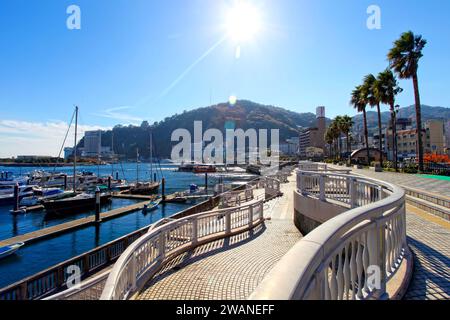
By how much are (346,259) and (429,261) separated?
2.92m

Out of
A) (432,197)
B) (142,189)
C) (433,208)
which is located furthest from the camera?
(142,189)

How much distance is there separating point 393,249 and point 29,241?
78.6 ft

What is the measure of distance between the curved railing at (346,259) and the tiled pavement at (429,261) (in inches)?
12.8

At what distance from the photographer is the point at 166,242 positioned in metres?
6.61

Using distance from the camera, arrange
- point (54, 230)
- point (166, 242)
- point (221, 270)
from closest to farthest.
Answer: point (221, 270) < point (166, 242) < point (54, 230)

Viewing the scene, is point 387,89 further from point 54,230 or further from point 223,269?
point 54,230

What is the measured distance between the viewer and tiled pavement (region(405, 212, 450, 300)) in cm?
340

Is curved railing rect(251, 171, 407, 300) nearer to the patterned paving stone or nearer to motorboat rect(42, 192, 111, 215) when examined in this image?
the patterned paving stone

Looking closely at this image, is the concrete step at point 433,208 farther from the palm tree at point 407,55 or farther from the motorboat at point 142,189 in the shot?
the motorboat at point 142,189

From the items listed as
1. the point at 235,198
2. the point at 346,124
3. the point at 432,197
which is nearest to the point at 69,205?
the point at 235,198

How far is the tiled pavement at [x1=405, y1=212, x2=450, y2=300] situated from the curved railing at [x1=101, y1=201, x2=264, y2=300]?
166 inches

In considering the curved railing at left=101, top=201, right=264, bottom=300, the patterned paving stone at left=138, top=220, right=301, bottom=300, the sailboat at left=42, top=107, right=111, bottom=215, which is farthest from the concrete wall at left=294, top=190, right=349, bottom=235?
the sailboat at left=42, top=107, right=111, bottom=215
